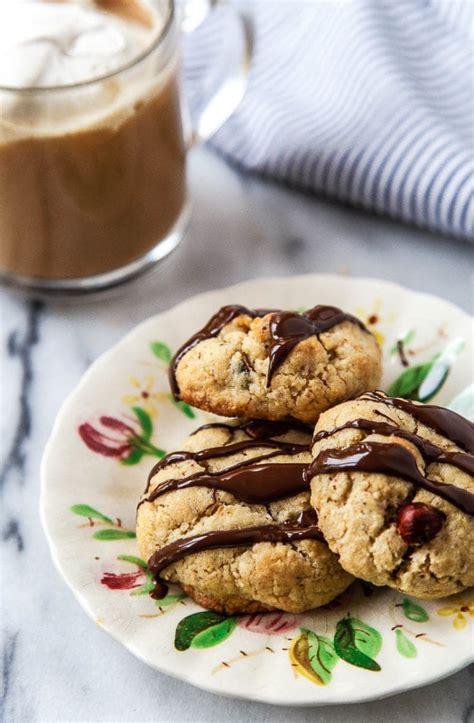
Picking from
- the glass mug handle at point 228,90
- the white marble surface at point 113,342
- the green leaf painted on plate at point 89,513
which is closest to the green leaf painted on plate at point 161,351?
the white marble surface at point 113,342

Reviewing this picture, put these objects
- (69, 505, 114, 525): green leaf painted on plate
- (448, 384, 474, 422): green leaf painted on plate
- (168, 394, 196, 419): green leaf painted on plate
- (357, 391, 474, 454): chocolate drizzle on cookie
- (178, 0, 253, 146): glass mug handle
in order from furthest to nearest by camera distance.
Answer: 1. (178, 0, 253, 146): glass mug handle
2. (168, 394, 196, 419): green leaf painted on plate
3. (448, 384, 474, 422): green leaf painted on plate
4. (69, 505, 114, 525): green leaf painted on plate
5. (357, 391, 474, 454): chocolate drizzle on cookie

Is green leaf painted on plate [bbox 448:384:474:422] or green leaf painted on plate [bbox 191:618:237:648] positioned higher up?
green leaf painted on plate [bbox 448:384:474:422]

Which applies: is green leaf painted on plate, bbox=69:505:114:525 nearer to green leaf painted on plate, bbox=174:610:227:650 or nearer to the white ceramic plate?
the white ceramic plate

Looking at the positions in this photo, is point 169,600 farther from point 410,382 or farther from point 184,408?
point 410,382

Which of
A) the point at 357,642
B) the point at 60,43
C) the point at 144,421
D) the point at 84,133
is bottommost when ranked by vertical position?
the point at 144,421

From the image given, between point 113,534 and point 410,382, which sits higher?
point 410,382

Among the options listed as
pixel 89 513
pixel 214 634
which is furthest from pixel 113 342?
pixel 214 634

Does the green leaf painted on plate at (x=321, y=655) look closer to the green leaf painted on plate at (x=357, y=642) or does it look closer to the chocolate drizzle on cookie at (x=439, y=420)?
the green leaf painted on plate at (x=357, y=642)

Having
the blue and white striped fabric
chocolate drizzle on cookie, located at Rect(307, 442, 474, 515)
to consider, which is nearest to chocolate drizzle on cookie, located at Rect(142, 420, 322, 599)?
chocolate drizzle on cookie, located at Rect(307, 442, 474, 515)
